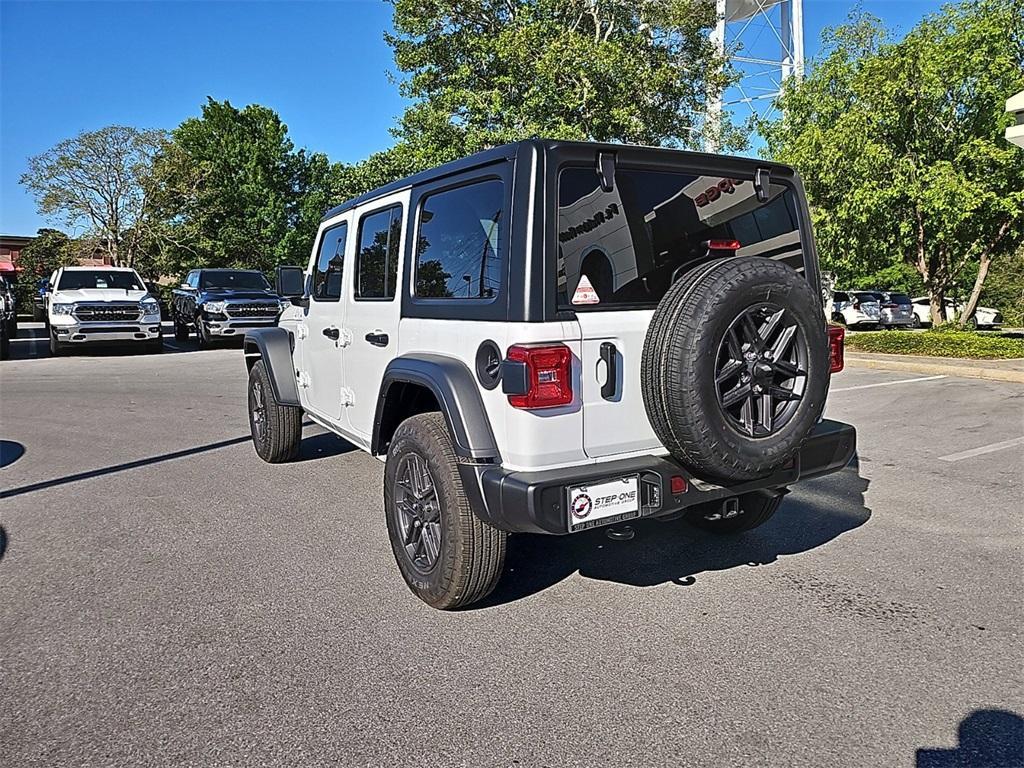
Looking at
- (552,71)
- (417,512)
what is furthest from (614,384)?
(552,71)

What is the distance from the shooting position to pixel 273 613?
3582mm

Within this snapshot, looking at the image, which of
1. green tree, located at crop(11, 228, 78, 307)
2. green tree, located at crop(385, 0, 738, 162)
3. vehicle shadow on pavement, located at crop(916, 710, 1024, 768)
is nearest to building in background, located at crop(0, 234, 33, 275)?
green tree, located at crop(11, 228, 78, 307)

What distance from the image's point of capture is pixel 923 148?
16.0m

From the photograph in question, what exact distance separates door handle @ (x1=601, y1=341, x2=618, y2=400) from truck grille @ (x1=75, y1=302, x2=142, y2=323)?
15.1 meters

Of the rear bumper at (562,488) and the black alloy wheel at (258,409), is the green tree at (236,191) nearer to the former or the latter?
the black alloy wheel at (258,409)

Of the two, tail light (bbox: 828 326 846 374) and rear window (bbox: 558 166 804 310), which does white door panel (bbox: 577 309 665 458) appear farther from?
tail light (bbox: 828 326 846 374)

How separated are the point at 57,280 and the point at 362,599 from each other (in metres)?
15.4

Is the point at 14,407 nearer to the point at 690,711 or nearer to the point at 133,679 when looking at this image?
the point at 133,679

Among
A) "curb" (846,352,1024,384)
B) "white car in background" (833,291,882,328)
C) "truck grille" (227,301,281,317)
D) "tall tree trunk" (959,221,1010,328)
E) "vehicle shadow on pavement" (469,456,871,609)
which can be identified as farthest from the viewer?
"white car in background" (833,291,882,328)

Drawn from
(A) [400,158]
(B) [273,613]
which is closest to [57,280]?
(A) [400,158]

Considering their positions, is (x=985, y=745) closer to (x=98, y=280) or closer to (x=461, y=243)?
(x=461, y=243)

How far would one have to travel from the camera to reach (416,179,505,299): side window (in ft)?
10.8

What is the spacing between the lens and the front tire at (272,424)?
20.4 ft

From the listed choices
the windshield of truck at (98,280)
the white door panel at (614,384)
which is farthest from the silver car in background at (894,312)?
the white door panel at (614,384)
